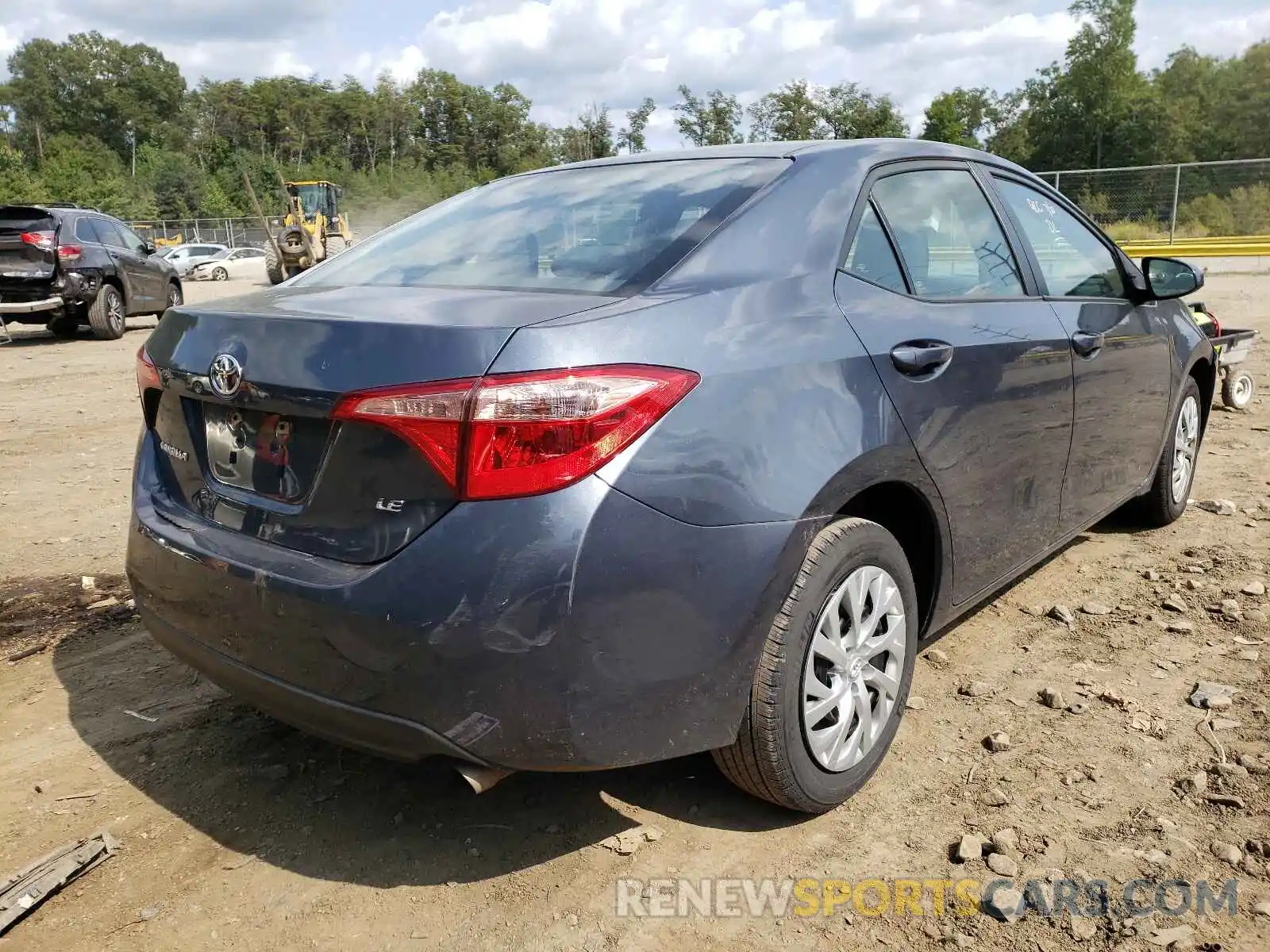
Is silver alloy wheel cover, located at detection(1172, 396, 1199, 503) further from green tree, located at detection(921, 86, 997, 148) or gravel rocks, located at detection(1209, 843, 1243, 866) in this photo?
green tree, located at detection(921, 86, 997, 148)

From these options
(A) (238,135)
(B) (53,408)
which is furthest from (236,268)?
(A) (238,135)

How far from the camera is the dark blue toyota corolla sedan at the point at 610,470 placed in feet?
6.27

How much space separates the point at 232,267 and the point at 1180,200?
31.1 meters

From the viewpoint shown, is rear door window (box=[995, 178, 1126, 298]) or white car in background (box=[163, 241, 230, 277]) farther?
white car in background (box=[163, 241, 230, 277])

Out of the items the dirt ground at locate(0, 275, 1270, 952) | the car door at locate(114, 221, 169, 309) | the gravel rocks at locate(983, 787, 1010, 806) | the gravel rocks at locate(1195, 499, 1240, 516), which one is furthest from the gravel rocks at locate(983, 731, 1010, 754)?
the car door at locate(114, 221, 169, 309)

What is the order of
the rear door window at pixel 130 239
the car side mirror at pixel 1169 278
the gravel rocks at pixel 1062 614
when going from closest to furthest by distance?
the gravel rocks at pixel 1062 614 → the car side mirror at pixel 1169 278 → the rear door window at pixel 130 239

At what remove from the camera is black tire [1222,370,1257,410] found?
717 centimetres

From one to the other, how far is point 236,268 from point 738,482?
39265mm

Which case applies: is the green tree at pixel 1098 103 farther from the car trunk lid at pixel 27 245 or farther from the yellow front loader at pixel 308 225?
the car trunk lid at pixel 27 245

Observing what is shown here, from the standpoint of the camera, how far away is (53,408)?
862cm

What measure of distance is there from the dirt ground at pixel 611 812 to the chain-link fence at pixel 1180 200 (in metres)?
22.3

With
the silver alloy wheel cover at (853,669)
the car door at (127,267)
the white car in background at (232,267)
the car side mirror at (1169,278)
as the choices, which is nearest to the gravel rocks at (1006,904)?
the silver alloy wheel cover at (853,669)

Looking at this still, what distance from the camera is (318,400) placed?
2055 mm

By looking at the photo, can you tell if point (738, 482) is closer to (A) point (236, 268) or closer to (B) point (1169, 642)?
(B) point (1169, 642)
